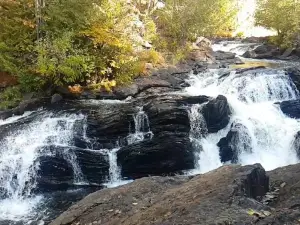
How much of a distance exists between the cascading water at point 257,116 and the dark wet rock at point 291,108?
Result: 0.26 m

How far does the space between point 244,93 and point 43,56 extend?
347 inches

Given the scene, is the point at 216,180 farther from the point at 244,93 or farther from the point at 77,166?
the point at 244,93

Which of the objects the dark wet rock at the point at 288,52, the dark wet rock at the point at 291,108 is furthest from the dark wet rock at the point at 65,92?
the dark wet rock at the point at 288,52

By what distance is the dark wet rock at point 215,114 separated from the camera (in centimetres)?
1334

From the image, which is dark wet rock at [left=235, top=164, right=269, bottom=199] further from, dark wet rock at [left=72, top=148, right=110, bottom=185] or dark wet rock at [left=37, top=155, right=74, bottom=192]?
dark wet rock at [left=37, top=155, right=74, bottom=192]

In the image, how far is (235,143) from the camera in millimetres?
13273

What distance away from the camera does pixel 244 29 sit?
1547 inches

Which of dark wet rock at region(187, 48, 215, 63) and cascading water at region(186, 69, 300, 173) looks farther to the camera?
dark wet rock at region(187, 48, 215, 63)

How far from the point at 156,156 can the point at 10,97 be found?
7.42m

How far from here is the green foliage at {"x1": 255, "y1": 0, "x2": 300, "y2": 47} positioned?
24.4m

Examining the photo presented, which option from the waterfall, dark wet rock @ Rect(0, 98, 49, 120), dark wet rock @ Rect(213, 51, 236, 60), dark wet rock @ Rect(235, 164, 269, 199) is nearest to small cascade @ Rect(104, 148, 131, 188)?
the waterfall

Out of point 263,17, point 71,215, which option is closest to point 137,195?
point 71,215

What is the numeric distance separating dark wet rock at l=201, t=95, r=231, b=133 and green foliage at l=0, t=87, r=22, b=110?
25.9ft

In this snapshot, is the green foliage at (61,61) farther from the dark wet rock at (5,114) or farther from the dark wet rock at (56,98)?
the dark wet rock at (5,114)
